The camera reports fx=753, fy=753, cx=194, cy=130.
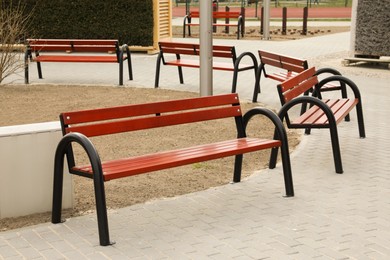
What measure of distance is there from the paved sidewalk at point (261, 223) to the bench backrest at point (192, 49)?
417cm

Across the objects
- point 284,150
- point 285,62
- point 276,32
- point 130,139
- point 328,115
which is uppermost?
point 285,62

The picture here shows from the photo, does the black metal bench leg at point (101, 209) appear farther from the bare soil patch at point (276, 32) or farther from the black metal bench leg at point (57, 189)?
the bare soil patch at point (276, 32)

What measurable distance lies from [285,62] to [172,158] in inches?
192

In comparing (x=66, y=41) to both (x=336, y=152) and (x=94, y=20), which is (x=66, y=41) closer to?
(x=94, y=20)

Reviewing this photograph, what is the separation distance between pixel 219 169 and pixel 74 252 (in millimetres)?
2640

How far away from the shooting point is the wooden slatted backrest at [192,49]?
1218 cm

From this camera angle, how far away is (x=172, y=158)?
18.8 ft

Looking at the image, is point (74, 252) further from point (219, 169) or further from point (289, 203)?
point (219, 169)

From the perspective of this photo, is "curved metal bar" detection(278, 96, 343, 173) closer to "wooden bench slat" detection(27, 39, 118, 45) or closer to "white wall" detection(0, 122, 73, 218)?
"white wall" detection(0, 122, 73, 218)

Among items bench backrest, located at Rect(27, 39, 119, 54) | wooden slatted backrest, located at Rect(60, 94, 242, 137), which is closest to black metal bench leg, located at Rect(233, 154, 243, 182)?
wooden slatted backrest, located at Rect(60, 94, 242, 137)

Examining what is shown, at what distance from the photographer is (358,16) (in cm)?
1550

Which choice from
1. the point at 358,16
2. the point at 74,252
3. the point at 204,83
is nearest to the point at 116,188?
the point at 74,252

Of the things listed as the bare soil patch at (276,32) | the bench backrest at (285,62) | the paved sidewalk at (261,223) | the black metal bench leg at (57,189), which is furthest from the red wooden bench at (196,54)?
the bare soil patch at (276,32)

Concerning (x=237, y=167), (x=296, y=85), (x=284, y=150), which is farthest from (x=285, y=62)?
(x=284, y=150)
